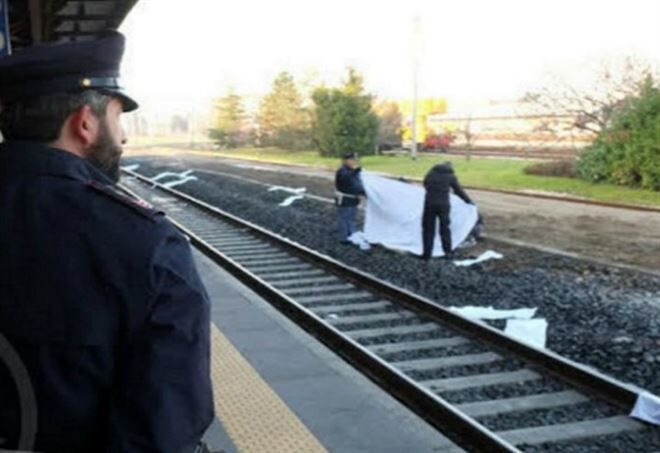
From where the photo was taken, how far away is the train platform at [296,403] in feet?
16.5

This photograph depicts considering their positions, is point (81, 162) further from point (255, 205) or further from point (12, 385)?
point (255, 205)

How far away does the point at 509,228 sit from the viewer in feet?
58.8

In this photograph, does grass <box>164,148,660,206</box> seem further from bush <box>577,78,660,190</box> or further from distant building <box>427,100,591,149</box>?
distant building <box>427,100,591,149</box>

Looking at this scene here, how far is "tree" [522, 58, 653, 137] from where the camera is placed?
104ft

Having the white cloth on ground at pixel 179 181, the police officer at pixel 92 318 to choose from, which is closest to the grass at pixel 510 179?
the white cloth on ground at pixel 179 181

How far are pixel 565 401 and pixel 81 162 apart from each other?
5341 millimetres

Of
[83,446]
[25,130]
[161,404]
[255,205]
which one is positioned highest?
[25,130]

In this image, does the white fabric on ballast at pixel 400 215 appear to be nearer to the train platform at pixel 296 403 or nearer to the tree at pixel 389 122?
the train platform at pixel 296 403

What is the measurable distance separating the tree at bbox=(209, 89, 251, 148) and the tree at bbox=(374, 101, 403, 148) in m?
21.7

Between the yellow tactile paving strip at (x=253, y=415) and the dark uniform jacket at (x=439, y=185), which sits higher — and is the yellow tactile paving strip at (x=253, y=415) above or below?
below

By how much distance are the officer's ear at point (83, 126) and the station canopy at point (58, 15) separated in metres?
10.7

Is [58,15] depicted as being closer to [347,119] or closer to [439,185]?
[439,185]

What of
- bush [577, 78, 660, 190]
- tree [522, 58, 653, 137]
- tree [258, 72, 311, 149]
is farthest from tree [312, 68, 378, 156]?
bush [577, 78, 660, 190]

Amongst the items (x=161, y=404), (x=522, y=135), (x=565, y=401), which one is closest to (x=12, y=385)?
(x=161, y=404)
